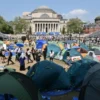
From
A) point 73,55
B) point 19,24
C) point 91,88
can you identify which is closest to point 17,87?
point 91,88

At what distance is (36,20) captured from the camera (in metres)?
149

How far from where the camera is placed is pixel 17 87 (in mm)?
8969

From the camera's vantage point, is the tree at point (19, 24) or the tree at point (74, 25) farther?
the tree at point (74, 25)

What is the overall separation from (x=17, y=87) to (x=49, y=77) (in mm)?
3988

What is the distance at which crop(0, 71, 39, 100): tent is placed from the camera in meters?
8.85

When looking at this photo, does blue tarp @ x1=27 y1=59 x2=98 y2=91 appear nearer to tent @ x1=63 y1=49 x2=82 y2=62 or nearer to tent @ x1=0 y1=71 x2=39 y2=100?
tent @ x1=0 y1=71 x2=39 y2=100

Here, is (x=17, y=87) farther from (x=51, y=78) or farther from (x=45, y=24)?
(x=45, y=24)

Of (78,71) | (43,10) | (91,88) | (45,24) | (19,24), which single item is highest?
(43,10)

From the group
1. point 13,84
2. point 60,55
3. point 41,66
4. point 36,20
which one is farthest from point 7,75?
point 36,20

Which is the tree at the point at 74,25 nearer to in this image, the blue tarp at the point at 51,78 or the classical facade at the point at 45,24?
the classical facade at the point at 45,24

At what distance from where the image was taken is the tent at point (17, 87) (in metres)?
8.85

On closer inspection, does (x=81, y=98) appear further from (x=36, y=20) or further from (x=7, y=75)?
(x=36, y=20)

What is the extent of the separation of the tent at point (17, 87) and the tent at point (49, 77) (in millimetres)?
3026

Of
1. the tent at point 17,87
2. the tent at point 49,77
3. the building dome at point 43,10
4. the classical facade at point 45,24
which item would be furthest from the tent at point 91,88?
the building dome at point 43,10
